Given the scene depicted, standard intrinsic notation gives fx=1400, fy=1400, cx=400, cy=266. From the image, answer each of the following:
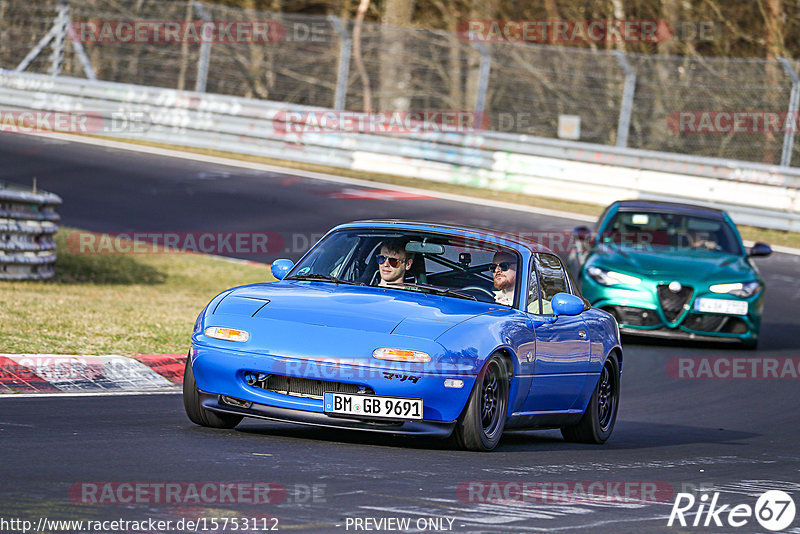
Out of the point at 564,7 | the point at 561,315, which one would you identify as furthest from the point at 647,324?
the point at 564,7

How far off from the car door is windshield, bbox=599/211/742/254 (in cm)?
619

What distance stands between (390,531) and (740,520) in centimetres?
Result: 176

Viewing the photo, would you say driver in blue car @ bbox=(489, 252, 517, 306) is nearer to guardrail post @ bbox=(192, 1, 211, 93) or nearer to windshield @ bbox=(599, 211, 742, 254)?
windshield @ bbox=(599, 211, 742, 254)

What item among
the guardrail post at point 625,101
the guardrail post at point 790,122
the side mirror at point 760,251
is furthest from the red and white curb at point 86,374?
the guardrail post at point 790,122

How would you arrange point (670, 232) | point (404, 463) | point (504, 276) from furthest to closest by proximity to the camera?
point (670, 232) → point (504, 276) → point (404, 463)

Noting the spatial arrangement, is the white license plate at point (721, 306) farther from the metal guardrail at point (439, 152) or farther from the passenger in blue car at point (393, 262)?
the metal guardrail at point (439, 152)

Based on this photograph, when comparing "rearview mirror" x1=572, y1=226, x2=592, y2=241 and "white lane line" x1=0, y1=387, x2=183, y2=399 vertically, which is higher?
"rearview mirror" x1=572, y1=226, x2=592, y2=241

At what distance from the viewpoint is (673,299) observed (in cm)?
1441

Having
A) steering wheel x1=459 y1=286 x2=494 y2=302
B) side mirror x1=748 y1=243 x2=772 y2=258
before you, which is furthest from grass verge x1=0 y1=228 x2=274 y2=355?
side mirror x1=748 y1=243 x2=772 y2=258

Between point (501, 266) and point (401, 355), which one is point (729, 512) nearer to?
point (401, 355)

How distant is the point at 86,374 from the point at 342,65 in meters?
18.2

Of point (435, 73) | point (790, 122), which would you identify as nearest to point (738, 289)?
point (790, 122)

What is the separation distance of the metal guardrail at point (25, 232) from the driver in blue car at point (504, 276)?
7.80 meters

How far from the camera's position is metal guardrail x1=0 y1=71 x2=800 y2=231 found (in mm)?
24406
